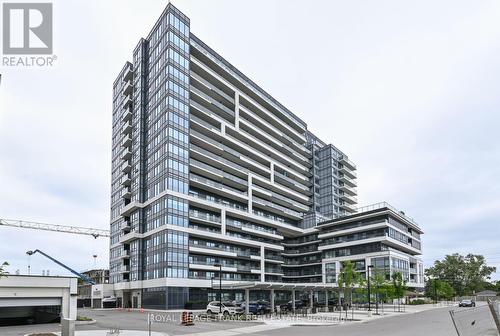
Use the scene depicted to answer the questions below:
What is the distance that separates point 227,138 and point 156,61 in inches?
816

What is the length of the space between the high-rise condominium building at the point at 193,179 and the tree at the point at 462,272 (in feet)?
118

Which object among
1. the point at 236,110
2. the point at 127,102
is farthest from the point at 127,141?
the point at 236,110

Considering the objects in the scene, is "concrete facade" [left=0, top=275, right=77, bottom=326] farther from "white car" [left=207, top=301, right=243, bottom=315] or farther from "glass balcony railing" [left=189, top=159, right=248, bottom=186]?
"glass balcony railing" [left=189, top=159, right=248, bottom=186]

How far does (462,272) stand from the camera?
5285 inches

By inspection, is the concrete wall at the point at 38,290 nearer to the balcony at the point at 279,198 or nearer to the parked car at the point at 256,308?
the parked car at the point at 256,308

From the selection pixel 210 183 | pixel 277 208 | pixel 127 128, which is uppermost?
pixel 127 128

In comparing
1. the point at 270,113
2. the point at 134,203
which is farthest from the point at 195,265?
the point at 270,113

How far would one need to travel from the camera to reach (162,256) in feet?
222

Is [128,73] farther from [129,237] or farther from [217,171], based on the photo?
[129,237]

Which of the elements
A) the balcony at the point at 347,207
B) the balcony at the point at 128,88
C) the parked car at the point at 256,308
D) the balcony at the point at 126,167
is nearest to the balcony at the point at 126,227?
the balcony at the point at 126,167

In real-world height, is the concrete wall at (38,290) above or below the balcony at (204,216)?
below

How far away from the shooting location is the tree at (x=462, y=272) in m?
133

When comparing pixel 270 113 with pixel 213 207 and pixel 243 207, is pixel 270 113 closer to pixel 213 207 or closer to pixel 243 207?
pixel 243 207

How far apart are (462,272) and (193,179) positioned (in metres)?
105
